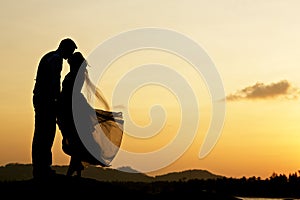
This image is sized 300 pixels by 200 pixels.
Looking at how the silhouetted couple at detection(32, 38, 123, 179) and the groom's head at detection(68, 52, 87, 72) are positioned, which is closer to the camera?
the silhouetted couple at detection(32, 38, 123, 179)

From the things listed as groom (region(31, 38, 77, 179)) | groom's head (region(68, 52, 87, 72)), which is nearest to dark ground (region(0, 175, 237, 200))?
groom (region(31, 38, 77, 179))

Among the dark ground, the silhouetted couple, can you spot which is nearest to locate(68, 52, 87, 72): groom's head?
the silhouetted couple

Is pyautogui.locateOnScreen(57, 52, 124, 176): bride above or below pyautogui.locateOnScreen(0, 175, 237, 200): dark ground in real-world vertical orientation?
above

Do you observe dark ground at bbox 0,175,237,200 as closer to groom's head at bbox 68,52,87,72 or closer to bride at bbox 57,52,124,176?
bride at bbox 57,52,124,176

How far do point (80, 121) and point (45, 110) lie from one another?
1.74 m

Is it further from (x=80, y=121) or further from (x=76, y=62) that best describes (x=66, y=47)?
(x=80, y=121)

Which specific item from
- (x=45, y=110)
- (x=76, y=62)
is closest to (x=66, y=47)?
(x=76, y=62)

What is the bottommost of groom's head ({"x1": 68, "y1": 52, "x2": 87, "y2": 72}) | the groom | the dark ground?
the dark ground

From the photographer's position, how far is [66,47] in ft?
62.2

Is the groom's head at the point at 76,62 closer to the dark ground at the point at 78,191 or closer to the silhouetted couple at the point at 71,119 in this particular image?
the silhouetted couple at the point at 71,119

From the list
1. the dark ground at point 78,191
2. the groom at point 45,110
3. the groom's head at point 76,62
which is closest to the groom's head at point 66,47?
the groom at point 45,110

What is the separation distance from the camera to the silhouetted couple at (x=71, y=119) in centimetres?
1877

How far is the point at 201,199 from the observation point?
62.0 ft

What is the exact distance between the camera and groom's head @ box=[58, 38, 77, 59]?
1892 centimetres
